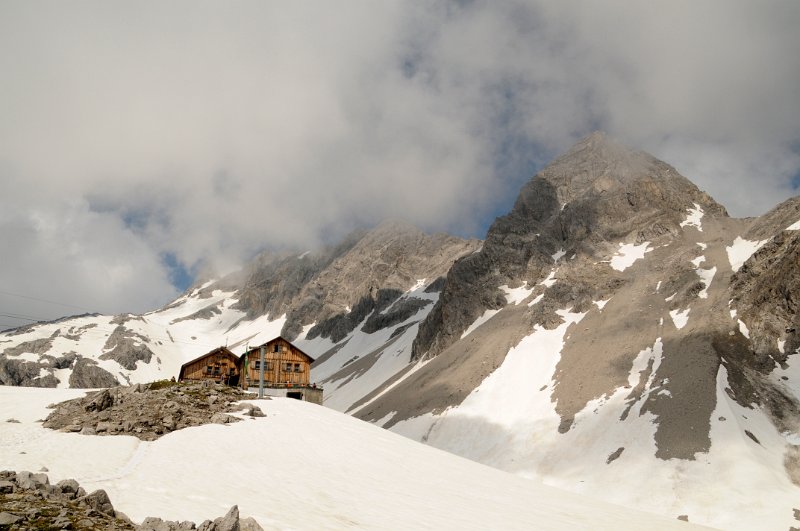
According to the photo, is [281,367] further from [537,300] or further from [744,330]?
[744,330]

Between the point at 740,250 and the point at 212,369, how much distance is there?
87123 mm

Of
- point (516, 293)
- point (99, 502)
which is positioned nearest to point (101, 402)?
point (99, 502)

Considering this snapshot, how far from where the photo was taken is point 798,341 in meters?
56.7

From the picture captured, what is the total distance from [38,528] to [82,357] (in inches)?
8923

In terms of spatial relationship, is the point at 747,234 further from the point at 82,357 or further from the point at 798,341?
the point at 82,357

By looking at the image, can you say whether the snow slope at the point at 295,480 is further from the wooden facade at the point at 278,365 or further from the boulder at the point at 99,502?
the wooden facade at the point at 278,365

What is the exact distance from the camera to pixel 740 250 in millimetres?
84312

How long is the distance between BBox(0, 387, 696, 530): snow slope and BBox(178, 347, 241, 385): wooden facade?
113ft

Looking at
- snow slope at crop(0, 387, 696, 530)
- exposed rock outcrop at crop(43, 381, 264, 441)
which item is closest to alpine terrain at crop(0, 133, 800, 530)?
snow slope at crop(0, 387, 696, 530)

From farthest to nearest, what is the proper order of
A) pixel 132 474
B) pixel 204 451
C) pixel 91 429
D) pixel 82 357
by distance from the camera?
pixel 82 357 < pixel 91 429 < pixel 204 451 < pixel 132 474

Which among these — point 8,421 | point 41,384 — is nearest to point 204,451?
point 8,421

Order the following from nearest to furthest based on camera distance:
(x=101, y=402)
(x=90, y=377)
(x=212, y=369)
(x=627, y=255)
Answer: (x=101, y=402) → (x=212, y=369) → (x=627, y=255) → (x=90, y=377)

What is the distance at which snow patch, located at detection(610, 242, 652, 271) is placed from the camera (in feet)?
318

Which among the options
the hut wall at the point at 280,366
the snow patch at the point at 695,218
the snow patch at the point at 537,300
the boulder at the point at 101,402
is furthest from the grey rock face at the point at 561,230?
the boulder at the point at 101,402
